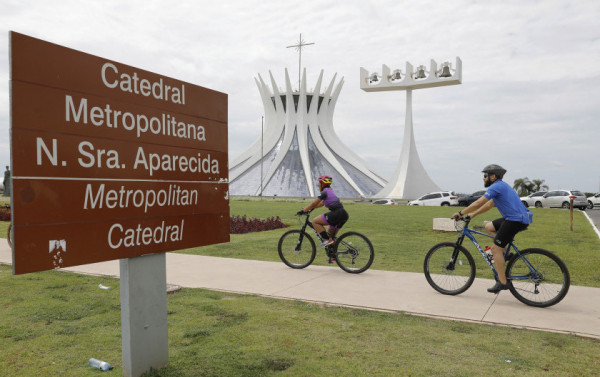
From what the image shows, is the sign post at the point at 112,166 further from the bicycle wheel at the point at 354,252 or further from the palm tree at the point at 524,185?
the palm tree at the point at 524,185

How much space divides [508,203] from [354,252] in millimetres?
2926

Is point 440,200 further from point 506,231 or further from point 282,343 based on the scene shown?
point 282,343

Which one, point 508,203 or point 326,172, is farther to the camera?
point 326,172

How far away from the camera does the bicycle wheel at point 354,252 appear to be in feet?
25.9

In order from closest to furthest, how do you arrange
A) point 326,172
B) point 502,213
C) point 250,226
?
point 502,213 → point 250,226 → point 326,172

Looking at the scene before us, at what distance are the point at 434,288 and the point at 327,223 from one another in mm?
2294

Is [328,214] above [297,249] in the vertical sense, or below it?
above

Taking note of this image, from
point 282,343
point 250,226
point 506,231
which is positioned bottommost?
point 282,343

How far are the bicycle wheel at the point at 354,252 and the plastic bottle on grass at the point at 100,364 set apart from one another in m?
4.74

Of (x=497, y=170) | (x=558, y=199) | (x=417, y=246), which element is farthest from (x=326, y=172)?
(x=497, y=170)

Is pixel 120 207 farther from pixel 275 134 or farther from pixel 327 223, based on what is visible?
pixel 275 134

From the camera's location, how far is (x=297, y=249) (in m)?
8.46

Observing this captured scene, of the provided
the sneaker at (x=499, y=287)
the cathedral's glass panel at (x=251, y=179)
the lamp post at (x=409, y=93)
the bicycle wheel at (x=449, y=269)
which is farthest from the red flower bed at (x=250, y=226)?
the cathedral's glass panel at (x=251, y=179)

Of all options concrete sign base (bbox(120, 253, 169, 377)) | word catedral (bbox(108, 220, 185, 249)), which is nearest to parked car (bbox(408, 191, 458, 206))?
word catedral (bbox(108, 220, 185, 249))
